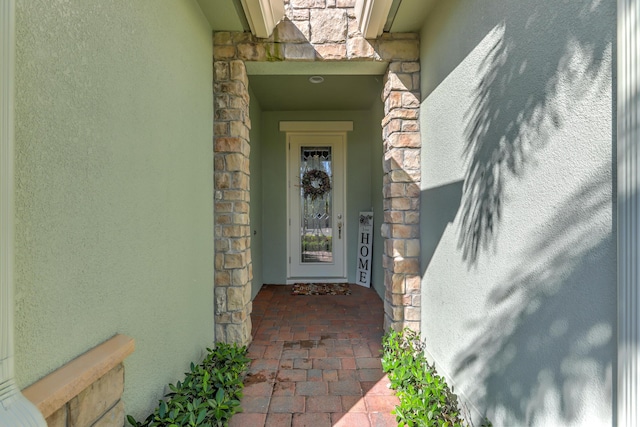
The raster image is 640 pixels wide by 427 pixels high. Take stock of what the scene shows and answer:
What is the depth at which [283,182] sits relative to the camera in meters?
4.97

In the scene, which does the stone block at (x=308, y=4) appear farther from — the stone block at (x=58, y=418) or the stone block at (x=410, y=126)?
the stone block at (x=58, y=418)

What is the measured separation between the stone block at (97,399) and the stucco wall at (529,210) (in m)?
1.58

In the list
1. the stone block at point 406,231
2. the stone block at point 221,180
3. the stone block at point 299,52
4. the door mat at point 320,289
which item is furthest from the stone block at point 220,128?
the door mat at point 320,289

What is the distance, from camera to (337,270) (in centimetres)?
504

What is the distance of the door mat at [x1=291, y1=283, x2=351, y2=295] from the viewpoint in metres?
4.46

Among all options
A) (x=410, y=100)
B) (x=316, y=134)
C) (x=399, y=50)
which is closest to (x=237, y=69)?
(x=399, y=50)

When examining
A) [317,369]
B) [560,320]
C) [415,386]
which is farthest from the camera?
[317,369]

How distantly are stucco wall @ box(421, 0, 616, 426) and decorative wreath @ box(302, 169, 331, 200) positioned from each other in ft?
9.74

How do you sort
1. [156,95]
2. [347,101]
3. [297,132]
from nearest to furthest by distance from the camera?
[156,95] < [347,101] < [297,132]

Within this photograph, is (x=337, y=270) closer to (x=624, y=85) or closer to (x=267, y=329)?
(x=267, y=329)

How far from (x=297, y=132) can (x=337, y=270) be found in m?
2.18

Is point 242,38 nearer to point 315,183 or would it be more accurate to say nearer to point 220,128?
point 220,128

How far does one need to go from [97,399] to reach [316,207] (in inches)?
158

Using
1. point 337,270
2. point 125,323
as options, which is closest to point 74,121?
point 125,323
